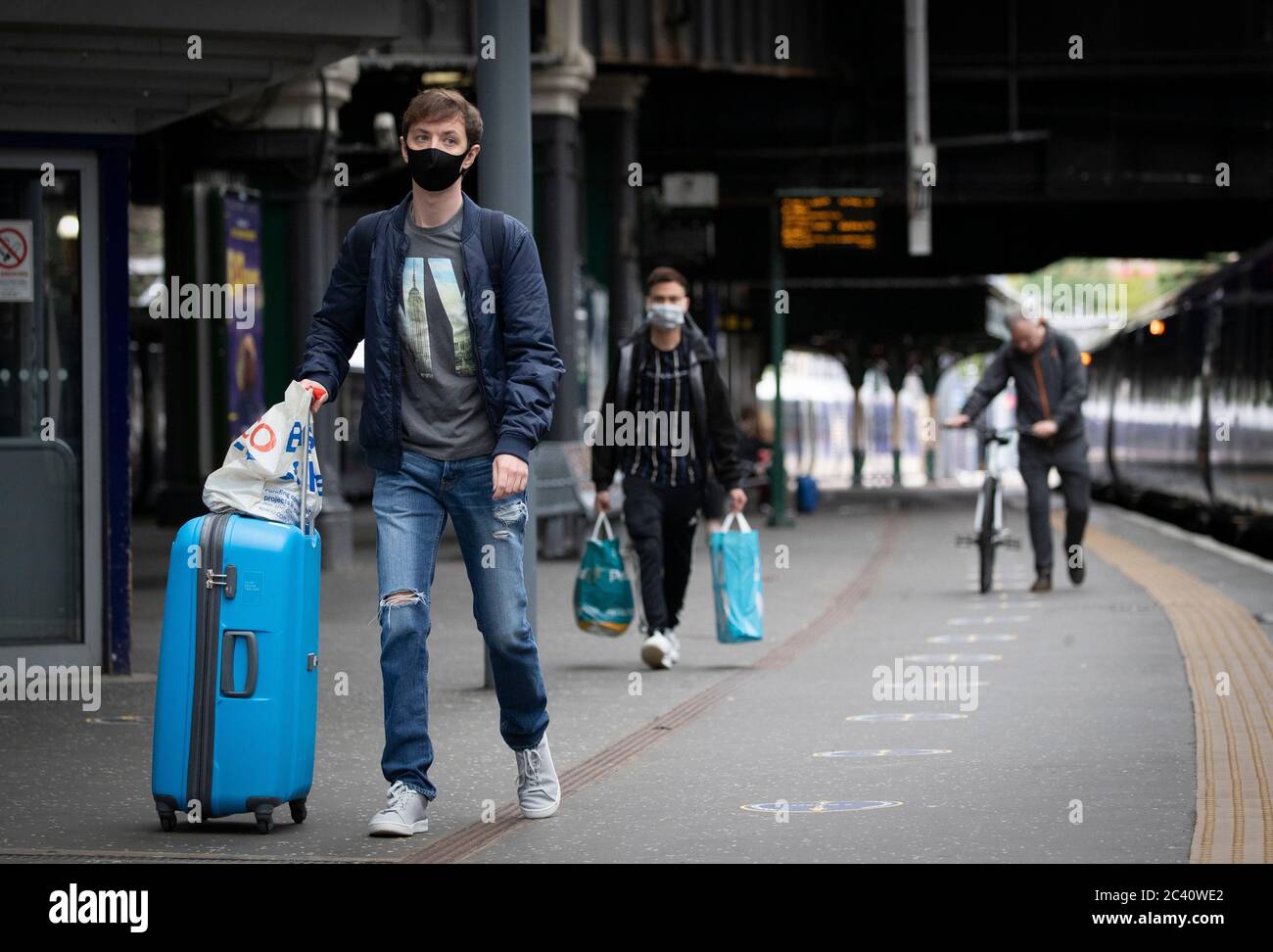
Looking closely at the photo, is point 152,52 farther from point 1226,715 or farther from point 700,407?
point 1226,715

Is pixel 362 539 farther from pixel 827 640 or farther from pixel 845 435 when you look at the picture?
pixel 845 435

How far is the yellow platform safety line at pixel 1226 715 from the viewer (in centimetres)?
587

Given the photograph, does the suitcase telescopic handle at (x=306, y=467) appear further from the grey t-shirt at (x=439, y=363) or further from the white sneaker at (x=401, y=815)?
the white sneaker at (x=401, y=815)

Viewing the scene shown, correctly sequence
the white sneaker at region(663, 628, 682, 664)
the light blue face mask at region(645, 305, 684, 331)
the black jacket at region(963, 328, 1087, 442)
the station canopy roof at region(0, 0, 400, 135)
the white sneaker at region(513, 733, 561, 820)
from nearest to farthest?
the white sneaker at region(513, 733, 561, 820), the station canopy roof at region(0, 0, 400, 135), the light blue face mask at region(645, 305, 684, 331), the white sneaker at region(663, 628, 682, 664), the black jacket at region(963, 328, 1087, 442)

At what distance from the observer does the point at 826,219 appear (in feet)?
91.0

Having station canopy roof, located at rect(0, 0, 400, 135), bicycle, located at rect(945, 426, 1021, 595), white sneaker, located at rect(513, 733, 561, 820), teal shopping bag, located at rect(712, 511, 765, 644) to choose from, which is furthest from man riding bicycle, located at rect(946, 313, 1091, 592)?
white sneaker, located at rect(513, 733, 561, 820)

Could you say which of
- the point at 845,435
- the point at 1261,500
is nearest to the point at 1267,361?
the point at 1261,500

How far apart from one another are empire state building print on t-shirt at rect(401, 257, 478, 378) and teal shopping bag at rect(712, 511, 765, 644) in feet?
14.0

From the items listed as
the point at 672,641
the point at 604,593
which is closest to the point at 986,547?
the point at 672,641

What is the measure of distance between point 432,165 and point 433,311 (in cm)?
39

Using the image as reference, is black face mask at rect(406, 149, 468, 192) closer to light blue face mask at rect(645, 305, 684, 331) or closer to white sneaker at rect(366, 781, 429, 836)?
white sneaker at rect(366, 781, 429, 836)

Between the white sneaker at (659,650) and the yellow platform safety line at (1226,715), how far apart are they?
7.60 feet

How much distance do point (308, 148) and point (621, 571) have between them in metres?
8.79

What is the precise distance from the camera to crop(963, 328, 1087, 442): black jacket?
14.8 meters
